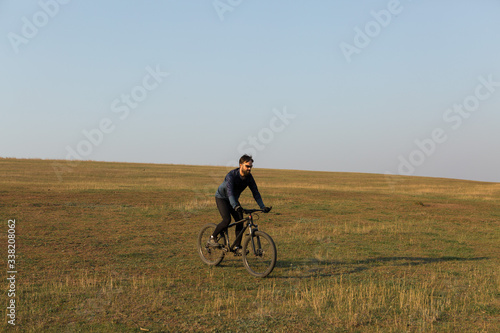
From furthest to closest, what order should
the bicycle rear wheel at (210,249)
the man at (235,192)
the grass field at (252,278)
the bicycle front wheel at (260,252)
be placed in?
the bicycle rear wheel at (210,249)
the man at (235,192)
the bicycle front wheel at (260,252)
the grass field at (252,278)

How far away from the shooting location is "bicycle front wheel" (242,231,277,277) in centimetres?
905

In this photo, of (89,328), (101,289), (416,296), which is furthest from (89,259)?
(416,296)

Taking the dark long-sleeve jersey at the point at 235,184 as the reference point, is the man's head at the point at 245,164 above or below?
above

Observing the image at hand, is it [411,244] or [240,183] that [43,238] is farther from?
[411,244]

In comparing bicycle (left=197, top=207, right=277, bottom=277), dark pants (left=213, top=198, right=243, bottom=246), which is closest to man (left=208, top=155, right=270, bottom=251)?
dark pants (left=213, top=198, right=243, bottom=246)

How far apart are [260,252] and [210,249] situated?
5.85 feet

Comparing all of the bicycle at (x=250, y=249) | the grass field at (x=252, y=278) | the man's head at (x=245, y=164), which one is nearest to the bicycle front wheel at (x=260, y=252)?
the bicycle at (x=250, y=249)

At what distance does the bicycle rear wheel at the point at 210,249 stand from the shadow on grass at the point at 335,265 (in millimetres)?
1492

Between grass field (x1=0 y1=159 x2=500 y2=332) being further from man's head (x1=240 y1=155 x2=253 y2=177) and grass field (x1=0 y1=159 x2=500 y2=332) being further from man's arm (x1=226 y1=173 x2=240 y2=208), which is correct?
man's head (x1=240 y1=155 x2=253 y2=177)

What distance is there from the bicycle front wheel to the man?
35 cm

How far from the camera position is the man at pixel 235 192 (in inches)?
364

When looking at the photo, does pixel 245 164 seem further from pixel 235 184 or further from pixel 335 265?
pixel 335 265

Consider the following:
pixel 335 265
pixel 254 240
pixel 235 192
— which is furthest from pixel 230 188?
pixel 335 265

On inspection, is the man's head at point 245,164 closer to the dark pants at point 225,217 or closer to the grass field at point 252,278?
the dark pants at point 225,217
